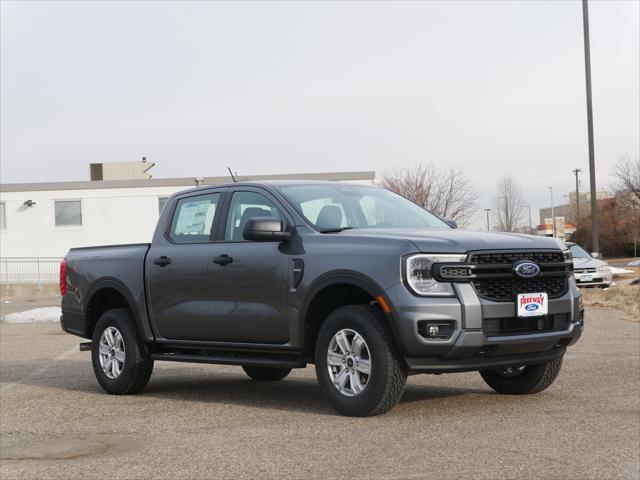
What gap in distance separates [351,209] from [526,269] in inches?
70.9

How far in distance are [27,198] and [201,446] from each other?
41.4 m

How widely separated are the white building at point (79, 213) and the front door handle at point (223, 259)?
37.0 metres

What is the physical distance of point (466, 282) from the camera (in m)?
7.70

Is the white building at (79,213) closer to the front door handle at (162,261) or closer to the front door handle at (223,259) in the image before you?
the front door handle at (162,261)

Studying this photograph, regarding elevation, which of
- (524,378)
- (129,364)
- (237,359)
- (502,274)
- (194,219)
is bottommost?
(524,378)

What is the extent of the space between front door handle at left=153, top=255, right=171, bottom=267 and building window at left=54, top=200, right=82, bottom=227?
37650mm

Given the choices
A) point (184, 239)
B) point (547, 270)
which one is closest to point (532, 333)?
point (547, 270)

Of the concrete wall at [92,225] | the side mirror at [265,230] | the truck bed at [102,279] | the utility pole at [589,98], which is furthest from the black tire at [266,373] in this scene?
the concrete wall at [92,225]

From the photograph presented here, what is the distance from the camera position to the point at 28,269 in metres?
45.8

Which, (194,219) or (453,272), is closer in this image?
(453,272)

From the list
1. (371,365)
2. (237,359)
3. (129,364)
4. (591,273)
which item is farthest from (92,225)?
(371,365)

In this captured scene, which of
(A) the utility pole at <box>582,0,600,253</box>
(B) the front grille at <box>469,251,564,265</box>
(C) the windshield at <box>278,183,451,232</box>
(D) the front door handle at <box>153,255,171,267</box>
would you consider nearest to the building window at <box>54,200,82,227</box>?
(A) the utility pole at <box>582,0,600,253</box>

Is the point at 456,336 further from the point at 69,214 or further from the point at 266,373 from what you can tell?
the point at 69,214

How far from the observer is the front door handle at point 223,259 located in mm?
9070
